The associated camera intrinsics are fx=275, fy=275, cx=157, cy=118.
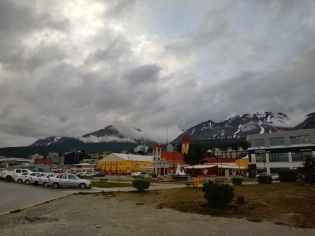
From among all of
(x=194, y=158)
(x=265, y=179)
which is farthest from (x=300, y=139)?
(x=265, y=179)

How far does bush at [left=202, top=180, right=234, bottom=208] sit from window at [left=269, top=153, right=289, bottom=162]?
58.4 meters

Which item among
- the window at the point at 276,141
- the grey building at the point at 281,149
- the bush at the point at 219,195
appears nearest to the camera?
the bush at the point at 219,195

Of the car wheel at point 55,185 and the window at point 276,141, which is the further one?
the window at point 276,141

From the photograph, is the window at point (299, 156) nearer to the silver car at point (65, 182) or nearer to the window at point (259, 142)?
the window at point (259, 142)

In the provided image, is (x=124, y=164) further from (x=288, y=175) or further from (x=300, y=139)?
(x=288, y=175)

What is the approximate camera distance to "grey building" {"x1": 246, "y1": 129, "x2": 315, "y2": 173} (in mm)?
63156

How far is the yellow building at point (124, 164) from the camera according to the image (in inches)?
3706

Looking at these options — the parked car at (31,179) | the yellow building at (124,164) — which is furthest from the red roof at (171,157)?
the parked car at (31,179)

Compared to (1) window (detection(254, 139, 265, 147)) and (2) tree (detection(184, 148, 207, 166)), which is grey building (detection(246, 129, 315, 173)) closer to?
(1) window (detection(254, 139, 265, 147))

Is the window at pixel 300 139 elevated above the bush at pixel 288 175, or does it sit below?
above

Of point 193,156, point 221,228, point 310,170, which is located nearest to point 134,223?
point 221,228

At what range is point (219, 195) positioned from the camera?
1394 centimetres

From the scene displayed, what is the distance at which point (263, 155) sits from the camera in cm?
6969

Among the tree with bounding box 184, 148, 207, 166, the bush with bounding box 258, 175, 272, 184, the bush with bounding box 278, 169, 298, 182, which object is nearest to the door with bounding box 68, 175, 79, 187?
the bush with bounding box 258, 175, 272, 184
